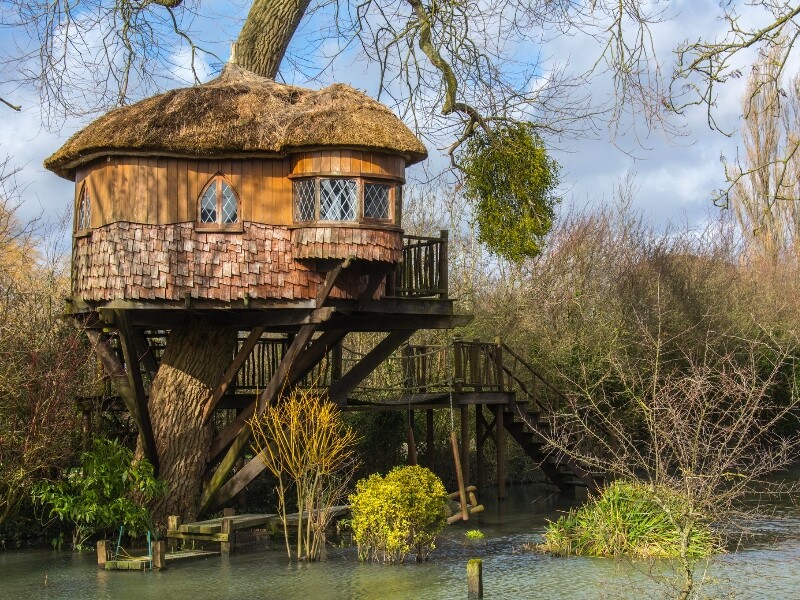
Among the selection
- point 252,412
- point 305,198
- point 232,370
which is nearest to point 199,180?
point 305,198

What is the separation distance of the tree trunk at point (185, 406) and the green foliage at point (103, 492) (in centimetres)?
105

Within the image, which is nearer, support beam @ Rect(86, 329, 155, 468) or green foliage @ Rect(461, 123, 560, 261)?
green foliage @ Rect(461, 123, 560, 261)

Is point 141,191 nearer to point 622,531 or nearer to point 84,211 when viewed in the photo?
point 84,211

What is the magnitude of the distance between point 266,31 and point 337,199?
5007mm

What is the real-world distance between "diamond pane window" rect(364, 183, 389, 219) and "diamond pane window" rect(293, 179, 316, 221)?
84 centimetres

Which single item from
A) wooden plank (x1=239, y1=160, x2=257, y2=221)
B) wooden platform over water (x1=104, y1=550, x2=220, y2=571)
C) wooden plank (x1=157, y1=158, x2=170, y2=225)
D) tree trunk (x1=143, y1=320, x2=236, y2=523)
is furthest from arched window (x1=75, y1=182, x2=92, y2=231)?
wooden platform over water (x1=104, y1=550, x2=220, y2=571)

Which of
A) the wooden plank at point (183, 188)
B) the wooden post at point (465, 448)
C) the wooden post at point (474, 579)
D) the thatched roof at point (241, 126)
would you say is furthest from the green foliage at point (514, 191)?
the wooden post at point (465, 448)

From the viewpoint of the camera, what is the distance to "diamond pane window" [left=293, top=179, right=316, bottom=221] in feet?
58.9

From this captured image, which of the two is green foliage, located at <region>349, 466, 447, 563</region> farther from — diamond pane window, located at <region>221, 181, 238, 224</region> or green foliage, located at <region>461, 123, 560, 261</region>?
diamond pane window, located at <region>221, 181, 238, 224</region>

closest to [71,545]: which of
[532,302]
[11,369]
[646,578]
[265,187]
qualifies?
[11,369]

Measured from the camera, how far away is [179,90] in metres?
18.9

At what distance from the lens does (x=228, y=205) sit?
1827 cm

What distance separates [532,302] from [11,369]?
18730 mm

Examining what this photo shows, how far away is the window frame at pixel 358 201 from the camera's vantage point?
17.7 metres
